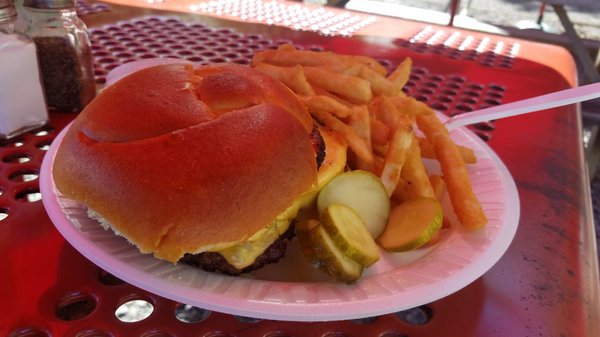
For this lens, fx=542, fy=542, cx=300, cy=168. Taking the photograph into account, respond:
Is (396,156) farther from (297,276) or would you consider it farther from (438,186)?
(297,276)

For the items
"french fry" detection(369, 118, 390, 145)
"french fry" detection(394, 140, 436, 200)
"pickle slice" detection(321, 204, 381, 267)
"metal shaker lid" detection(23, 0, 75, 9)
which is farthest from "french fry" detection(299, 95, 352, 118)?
"metal shaker lid" detection(23, 0, 75, 9)

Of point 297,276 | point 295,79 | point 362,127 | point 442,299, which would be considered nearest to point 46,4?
point 295,79

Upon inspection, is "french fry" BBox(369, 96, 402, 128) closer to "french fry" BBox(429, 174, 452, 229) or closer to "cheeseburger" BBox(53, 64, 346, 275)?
"french fry" BBox(429, 174, 452, 229)

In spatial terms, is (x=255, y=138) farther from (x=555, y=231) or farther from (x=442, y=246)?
(x=555, y=231)

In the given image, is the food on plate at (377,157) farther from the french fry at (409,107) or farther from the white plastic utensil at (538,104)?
Result: the white plastic utensil at (538,104)

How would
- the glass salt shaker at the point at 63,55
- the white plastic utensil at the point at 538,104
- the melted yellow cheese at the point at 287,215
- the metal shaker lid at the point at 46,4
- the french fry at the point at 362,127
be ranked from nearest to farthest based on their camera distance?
the melted yellow cheese at the point at 287,215 < the white plastic utensil at the point at 538,104 < the french fry at the point at 362,127 < the metal shaker lid at the point at 46,4 < the glass salt shaker at the point at 63,55

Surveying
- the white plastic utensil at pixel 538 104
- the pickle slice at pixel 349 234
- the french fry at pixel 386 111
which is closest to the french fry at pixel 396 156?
the french fry at pixel 386 111

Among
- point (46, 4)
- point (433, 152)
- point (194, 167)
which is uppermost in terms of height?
point (46, 4)
